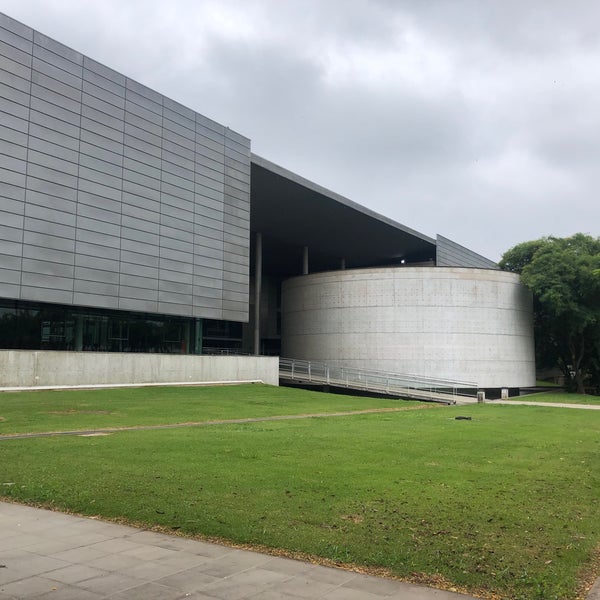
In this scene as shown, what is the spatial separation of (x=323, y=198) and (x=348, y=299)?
8.87 meters

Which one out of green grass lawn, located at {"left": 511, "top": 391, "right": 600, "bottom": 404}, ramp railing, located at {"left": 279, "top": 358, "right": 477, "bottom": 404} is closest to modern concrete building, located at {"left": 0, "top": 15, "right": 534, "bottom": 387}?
ramp railing, located at {"left": 279, "top": 358, "right": 477, "bottom": 404}

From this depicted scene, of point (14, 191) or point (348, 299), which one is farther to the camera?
point (348, 299)

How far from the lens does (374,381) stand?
47.0m

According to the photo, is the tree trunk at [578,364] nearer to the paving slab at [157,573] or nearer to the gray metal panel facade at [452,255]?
the gray metal panel facade at [452,255]

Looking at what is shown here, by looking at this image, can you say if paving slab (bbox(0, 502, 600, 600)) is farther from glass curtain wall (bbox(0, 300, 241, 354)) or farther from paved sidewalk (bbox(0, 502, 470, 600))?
glass curtain wall (bbox(0, 300, 241, 354))

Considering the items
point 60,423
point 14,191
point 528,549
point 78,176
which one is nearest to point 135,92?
point 78,176

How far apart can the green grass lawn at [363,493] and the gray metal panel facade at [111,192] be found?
2019 centimetres

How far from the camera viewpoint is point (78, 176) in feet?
111

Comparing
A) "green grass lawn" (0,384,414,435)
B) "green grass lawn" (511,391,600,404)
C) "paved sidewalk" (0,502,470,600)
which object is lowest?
"green grass lawn" (511,391,600,404)

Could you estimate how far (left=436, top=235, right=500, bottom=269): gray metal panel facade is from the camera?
65.1 meters

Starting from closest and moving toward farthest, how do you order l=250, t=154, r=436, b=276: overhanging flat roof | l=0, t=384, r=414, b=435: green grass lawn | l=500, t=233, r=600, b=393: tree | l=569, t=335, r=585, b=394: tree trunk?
l=0, t=384, r=414, b=435: green grass lawn
l=500, t=233, r=600, b=393: tree
l=250, t=154, r=436, b=276: overhanging flat roof
l=569, t=335, r=585, b=394: tree trunk

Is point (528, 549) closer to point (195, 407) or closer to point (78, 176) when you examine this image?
point (195, 407)

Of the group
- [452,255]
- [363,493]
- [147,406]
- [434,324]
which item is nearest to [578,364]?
[434,324]

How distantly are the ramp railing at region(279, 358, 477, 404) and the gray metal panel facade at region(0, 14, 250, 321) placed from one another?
7.88 m
